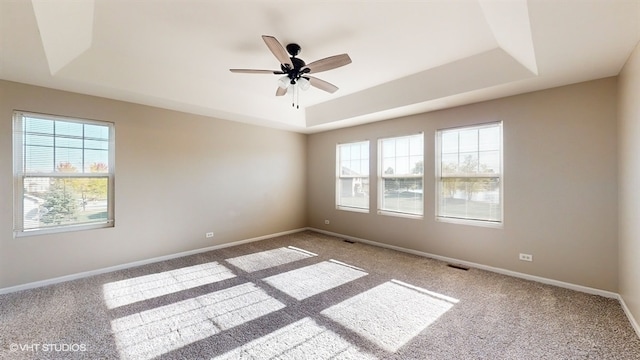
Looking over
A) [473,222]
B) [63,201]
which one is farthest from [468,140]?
[63,201]

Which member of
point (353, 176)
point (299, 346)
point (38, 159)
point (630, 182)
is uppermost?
point (38, 159)

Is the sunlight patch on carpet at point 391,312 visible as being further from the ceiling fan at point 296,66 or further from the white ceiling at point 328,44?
the white ceiling at point 328,44

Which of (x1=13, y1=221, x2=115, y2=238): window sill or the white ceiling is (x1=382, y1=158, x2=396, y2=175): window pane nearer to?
the white ceiling

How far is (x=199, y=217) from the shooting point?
466 cm

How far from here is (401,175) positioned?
489cm

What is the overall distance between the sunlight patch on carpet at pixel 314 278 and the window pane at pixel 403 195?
65.2 inches

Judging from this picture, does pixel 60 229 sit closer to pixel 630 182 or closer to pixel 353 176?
pixel 353 176

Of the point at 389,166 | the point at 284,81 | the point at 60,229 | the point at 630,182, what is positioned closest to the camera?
the point at 630,182

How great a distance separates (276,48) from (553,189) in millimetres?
3765

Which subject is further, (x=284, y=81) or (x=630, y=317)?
(x=284, y=81)

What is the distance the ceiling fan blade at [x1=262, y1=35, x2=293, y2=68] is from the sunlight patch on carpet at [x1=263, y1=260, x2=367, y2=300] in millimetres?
2611

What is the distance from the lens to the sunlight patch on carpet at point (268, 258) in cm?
395

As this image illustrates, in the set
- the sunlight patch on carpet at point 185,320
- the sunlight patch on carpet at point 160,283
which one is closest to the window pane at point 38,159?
the sunlight patch on carpet at point 160,283

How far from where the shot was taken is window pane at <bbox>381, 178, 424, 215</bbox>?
15.2 ft
